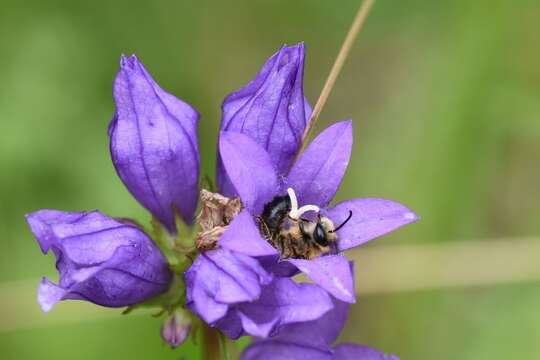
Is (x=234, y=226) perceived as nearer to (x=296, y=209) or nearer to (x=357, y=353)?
(x=296, y=209)

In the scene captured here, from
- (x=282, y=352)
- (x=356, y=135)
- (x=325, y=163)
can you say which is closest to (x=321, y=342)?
(x=282, y=352)

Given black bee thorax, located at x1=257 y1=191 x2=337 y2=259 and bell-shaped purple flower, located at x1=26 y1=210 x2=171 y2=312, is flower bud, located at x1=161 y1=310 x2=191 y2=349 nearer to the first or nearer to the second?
bell-shaped purple flower, located at x1=26 y1=210 x2=171 y2=312

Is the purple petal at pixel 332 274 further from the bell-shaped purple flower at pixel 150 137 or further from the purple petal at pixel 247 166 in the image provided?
the bell-shaped purple flower at pixel 150 137

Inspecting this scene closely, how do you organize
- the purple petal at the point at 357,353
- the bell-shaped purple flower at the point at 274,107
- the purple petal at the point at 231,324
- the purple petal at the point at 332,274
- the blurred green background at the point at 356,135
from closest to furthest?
the purple petal at the point at 332,274
the purple petal at the point at 231,324
the bell-shaped purple flower at the point at 274,107
the purple petal at the point at 357,353
the blurred green background at the point at 356,135

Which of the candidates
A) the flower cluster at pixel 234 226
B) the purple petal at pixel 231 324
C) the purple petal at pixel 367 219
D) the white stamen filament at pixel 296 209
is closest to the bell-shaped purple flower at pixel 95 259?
the flower cluster at pixel 234 226

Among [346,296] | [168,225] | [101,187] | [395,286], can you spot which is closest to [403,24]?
[395,286]

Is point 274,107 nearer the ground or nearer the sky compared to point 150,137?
nearer the sky
